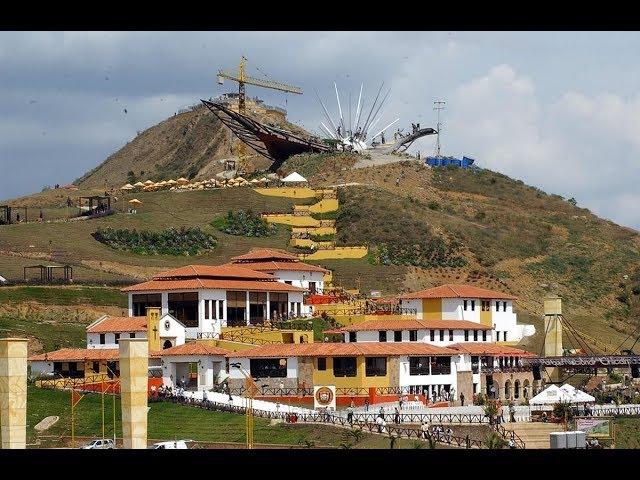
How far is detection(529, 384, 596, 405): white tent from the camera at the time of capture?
71.4m

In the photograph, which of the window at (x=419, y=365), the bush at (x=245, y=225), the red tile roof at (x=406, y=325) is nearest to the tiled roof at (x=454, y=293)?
the red tile roof at (x=406, y=325)

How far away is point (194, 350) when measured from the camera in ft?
249

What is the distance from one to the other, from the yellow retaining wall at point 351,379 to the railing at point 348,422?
6.16 metres

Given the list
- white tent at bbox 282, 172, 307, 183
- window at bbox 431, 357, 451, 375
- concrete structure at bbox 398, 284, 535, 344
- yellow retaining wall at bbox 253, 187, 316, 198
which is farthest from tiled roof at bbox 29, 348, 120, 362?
white tent at bbox 282, 172, 307, 183

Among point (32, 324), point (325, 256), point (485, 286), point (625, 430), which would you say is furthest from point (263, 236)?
point (625, 430)

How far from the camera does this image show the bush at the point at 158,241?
114m

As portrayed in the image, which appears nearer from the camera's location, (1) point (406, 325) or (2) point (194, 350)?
(2) point (194, 350)

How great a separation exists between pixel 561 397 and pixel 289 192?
220ft

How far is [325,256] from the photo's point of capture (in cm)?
11581

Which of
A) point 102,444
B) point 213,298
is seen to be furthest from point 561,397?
point 102,444

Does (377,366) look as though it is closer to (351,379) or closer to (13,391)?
(351,379)

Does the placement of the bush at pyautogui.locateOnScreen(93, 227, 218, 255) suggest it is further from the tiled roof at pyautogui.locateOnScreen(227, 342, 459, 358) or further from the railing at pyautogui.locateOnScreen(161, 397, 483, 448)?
the railing at pyautogui.locateOnScreen(161, 397, 483, 448)
